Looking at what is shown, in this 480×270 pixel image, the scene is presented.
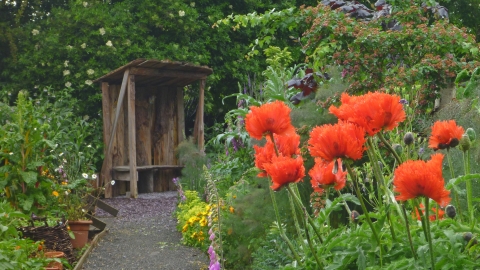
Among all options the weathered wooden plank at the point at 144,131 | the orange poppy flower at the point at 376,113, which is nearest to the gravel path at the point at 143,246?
the weathered wooden plank at the point at 144,131

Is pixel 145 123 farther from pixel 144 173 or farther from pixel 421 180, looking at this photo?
pixel 421 180

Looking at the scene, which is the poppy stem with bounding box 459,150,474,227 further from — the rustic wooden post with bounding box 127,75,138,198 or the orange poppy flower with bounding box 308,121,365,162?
the rustic wooden post with bounding box 127,75,138,198

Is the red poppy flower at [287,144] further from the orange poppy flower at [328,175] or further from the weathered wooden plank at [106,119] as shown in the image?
the weathered wooden plank at [106,119]

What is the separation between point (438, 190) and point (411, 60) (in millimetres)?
4178

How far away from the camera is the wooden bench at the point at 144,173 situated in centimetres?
1088

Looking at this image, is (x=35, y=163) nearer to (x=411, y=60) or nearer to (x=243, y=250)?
(x=243, y=250)

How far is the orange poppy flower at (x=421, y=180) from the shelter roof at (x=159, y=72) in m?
8.50

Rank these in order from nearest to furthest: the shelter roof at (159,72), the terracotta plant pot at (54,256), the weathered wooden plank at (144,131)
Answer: the terracotta plant pot at (54,256) < the shelter roof at (159,72) < the weathered wooden plank at (144,131)

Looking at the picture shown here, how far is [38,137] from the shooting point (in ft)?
16.9

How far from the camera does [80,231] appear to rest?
232 inches

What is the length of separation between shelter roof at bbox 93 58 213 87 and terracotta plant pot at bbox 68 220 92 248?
4.26 m

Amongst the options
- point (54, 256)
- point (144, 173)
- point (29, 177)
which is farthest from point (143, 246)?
point (144, 173)

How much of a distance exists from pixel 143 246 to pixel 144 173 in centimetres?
576

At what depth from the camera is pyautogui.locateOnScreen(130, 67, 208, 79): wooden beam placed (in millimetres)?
10258
